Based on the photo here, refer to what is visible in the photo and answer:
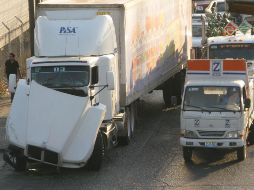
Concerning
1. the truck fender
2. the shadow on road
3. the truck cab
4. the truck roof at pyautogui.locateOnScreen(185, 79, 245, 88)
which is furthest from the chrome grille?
the truck fender

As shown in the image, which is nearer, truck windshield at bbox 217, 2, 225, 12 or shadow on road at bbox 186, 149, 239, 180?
shadow on road at bbox 186, 149, 239, 180

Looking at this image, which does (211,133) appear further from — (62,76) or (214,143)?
(62,76)

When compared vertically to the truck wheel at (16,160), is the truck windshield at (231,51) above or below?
above

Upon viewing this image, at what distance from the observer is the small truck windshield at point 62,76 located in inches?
806

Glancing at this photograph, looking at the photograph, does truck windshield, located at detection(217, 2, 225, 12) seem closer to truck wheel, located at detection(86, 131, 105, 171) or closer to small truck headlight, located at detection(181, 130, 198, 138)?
small truck headlight, located at detection(181, 130, 198, 138)

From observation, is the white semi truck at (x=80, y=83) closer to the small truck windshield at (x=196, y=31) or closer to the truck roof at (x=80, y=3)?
the truck roof at (x=80, y=3)

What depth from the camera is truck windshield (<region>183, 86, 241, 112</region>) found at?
67.3ft

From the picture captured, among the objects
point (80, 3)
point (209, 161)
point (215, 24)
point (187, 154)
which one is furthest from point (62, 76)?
point (215, 24)

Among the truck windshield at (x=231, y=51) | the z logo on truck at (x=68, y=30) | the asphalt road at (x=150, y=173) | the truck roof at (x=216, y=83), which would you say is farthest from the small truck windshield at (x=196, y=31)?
the z logo on truck at (x=68, y=30)

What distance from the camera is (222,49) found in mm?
26906

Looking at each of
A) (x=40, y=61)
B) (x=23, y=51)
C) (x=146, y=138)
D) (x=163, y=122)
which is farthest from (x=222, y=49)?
(x=23, y=51)

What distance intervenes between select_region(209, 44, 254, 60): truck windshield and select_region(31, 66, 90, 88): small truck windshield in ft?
24.5

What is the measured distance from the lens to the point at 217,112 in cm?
2034

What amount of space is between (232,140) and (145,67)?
209 inches
